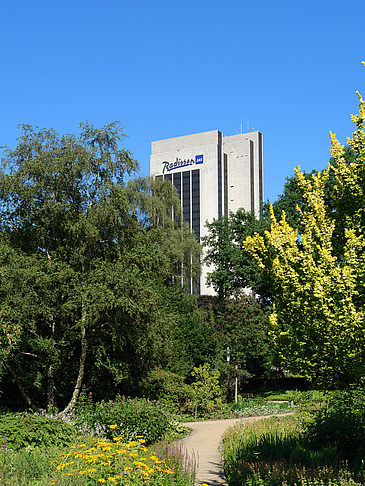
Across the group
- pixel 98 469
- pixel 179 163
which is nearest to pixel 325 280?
pixel 98 469

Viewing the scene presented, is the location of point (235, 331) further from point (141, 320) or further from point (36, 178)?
point (36, 178)

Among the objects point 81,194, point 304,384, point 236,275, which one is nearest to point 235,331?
point 236,275

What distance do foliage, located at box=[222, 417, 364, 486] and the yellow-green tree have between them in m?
1.18

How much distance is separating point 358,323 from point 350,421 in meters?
3.23

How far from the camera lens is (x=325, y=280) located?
690cm

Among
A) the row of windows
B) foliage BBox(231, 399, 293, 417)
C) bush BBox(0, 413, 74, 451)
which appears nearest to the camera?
bush BBox(0, 413, 74, 451)

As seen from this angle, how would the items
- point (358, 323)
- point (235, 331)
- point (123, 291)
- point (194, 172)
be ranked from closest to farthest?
point (358, 323), point (123, 291), point (235, 331), point (194, 172)

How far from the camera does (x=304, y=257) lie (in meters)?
7.64

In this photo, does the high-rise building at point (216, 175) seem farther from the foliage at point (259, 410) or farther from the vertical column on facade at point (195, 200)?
the foliage at point (259, 410)

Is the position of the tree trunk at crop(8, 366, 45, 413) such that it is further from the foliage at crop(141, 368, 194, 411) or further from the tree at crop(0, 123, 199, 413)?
the foliage at crop(141, 368, 194, 411)

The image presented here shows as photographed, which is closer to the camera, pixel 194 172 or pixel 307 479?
pixel 307 479

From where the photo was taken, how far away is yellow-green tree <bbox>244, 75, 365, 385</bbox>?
684cm

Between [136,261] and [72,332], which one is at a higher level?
[136,261]

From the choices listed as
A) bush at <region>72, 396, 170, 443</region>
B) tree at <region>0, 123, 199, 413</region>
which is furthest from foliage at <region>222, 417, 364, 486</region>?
tree at <region>0, 123, 199, 413</region>
